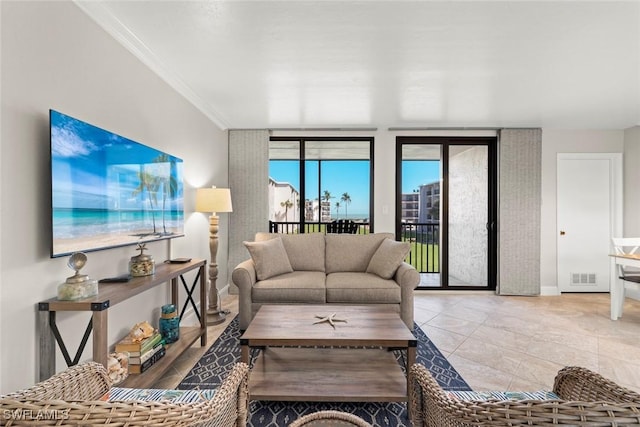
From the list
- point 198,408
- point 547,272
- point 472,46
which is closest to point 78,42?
point 198,408

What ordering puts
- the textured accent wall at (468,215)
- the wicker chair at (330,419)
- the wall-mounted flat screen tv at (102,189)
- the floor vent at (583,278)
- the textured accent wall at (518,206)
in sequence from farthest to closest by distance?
the textured accent wall at (468,215) → the floor vent at (583,278) → the textured accent wall at (518,206) → the wall-mounted flat screen tv at (102,189) → the wicker chair at (330,419)

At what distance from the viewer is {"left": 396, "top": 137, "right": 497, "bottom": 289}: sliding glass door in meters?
4.47

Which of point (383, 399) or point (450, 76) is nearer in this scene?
point (383, 399)

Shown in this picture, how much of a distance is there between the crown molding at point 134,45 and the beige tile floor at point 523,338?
96.8 inches

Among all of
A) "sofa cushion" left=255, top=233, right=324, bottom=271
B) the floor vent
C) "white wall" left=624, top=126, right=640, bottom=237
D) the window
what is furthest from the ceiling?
the floor vent

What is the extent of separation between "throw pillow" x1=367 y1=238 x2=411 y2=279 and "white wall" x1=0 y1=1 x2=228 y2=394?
2246mm

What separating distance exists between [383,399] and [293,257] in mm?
2050

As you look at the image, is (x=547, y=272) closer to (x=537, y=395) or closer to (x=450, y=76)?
(x=450, y=76)

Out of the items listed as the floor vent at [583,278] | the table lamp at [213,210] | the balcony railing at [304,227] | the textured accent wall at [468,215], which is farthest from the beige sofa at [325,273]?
the floor vent at [583,278]

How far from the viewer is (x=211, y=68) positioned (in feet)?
8.23

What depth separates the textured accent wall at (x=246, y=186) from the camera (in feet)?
14.6

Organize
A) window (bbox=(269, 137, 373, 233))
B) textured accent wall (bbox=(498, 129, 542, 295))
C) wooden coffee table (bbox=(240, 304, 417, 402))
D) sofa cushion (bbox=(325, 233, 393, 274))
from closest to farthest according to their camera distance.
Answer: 1. wooden coffee table (bbox=(240, 304, 417, 402))
2. sofa cushion (bbox=(325, 233, 393, 274))
3. textured accent wall (bbox=(498, 129, 542, 295))
4. window (bbox=(269, 137, 373, 233))

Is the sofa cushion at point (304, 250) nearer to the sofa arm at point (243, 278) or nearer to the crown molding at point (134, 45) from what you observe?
the sofa arm at point (243, 278)

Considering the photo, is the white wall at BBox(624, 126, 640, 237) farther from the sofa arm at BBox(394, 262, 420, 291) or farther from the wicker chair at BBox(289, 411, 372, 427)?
the wicker chair at BBox(289, 411, 372, 427)
